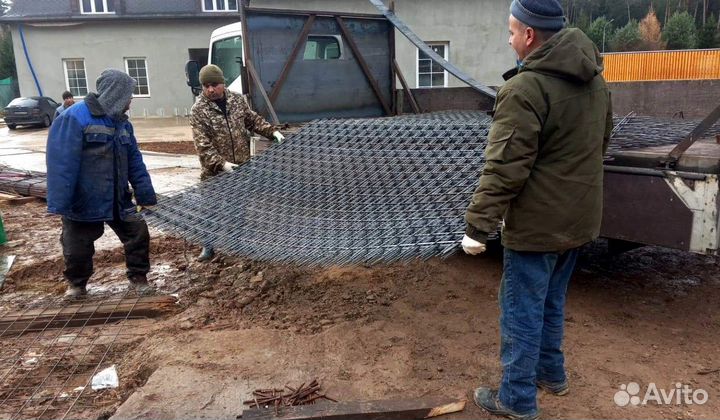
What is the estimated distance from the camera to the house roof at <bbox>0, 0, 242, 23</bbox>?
19.9 meters

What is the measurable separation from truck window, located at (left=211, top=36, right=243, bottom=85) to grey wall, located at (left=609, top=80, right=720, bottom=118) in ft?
12.9

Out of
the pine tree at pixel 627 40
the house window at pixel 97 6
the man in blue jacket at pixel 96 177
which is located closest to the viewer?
the man in blue jacket at pixel 96 177

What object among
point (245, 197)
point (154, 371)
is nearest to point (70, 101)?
point (245, 197)

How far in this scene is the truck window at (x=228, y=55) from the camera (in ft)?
20.6

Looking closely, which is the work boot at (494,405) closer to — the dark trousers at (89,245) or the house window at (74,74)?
the dark trousers at (89,245)

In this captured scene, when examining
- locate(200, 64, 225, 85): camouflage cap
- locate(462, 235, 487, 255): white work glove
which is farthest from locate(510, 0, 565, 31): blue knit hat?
locate(200, 64, 225, 85): camouflage cap

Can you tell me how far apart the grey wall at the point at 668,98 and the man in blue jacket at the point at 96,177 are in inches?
159

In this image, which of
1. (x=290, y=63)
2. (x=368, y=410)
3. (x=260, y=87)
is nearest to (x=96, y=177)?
(x=260, y=87)

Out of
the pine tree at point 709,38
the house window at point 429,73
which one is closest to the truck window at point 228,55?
the house window at point 429,73

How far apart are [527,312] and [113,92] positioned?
2894mm

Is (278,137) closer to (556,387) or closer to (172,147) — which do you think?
(556,387)

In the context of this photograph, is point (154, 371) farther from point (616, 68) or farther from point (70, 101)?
point (616, 68)

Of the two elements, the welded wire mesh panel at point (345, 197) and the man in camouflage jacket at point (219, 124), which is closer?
the welded wire mesh panel at point (345, 197)

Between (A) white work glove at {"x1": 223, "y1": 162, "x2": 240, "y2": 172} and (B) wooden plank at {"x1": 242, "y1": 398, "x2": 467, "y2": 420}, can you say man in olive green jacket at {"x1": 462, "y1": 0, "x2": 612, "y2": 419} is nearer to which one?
(B) wooden plank at {"x1": 242, "y1": 398, "x2": 467, "y2": 420}
